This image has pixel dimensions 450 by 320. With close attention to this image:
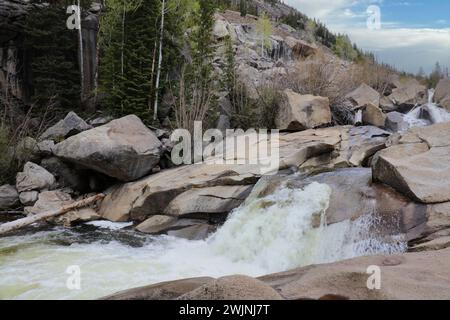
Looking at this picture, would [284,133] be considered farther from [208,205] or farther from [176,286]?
[176,286]

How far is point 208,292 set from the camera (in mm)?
2189

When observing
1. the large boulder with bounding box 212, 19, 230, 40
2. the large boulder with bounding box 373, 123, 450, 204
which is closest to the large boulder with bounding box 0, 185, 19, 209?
the large boulder with bounding box 373, 123, 450, 204

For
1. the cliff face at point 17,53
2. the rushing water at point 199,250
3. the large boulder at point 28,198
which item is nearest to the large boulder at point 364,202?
the rushing water at point 199,250

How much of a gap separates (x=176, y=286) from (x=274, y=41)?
3175 centimetres

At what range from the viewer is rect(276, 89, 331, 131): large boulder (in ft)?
31.0

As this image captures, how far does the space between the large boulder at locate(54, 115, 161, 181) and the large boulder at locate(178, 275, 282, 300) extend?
6068 millimetres

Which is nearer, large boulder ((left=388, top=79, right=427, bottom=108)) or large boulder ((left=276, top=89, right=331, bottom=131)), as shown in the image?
large boulder ((left=276, top=89, right=331, bottom=131))

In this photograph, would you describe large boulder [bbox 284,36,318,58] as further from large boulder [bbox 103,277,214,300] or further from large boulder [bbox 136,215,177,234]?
large boulder [bbox 103,277,214,300]

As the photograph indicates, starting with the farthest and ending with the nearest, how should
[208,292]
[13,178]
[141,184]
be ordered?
[13,178] → [141,184] → [208,292]

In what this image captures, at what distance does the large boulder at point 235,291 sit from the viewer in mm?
2139

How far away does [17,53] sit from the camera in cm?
1323

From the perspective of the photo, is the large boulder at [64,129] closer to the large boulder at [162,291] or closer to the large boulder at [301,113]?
the large boulder at [301,113]

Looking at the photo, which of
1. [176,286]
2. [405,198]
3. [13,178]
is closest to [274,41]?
[13,178]

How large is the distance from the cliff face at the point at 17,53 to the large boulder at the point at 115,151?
5.18m
